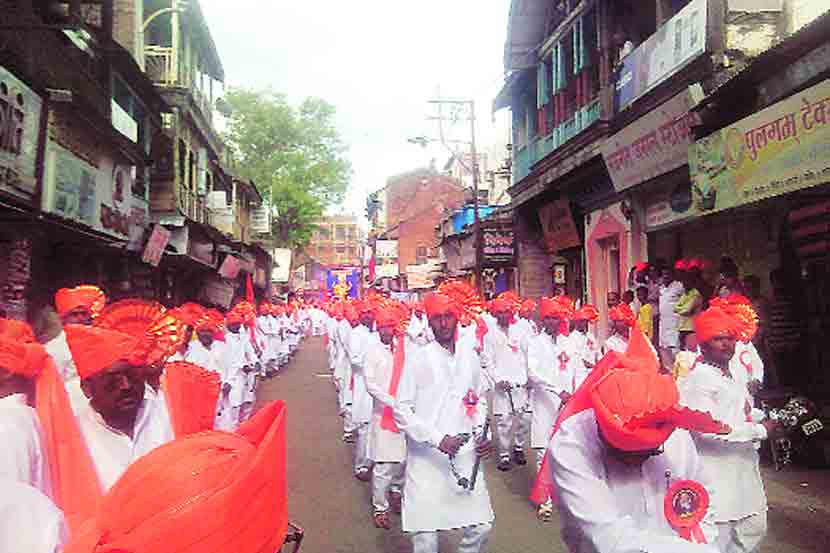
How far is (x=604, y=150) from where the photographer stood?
16.1 meters

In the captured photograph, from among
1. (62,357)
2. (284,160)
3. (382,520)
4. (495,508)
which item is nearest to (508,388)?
(495,508)

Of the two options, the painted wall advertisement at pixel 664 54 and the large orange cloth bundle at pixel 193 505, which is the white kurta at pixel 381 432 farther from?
the painted wall advertisement at pixel 664 54

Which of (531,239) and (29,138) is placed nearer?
(29,138)

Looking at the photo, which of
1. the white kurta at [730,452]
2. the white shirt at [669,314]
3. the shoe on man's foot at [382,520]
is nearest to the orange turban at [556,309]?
the white shirt at [669,314]

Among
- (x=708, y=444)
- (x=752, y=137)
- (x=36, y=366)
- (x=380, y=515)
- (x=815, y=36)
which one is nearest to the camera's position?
(x=36, y=366)

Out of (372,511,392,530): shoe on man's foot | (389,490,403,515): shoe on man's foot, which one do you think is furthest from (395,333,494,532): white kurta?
(389,490,403,515): shoe on man's foot

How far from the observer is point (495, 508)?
26.5 ft

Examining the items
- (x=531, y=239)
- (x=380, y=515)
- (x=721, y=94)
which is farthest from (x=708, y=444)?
(x=531, y=239)

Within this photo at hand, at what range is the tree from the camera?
5381cm

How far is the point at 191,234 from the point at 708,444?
701 inches

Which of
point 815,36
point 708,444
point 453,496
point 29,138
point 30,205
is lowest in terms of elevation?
point 453,496

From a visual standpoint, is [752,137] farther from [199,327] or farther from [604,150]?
[199,327]

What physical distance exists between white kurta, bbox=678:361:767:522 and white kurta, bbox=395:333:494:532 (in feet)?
4.55

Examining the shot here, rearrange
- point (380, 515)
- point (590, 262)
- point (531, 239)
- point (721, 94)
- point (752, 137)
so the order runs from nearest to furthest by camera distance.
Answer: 1. point (380, 515)
2. point (752, 137)
3. point (721, 94)
4. point (590, 262)
5. point (531, 239)
